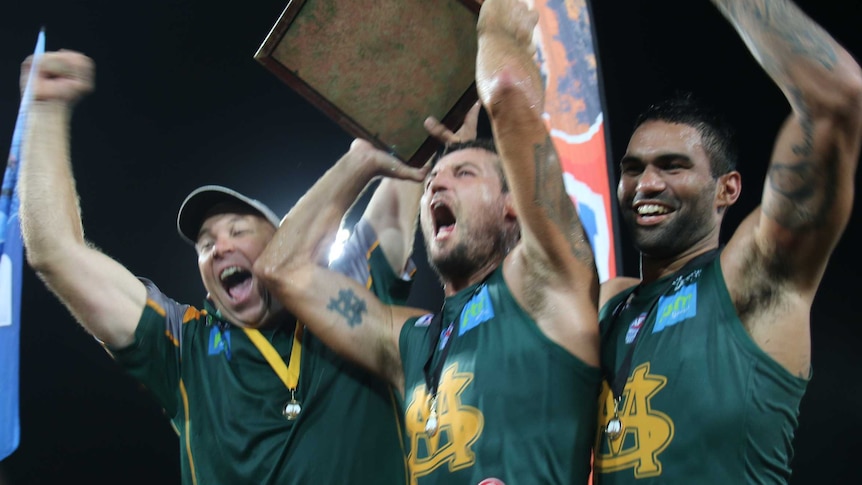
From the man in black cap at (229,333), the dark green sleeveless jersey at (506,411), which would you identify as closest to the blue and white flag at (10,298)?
the man in black cap at (229,333)

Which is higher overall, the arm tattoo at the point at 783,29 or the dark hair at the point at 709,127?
the arm tattoo at the point at 783,29

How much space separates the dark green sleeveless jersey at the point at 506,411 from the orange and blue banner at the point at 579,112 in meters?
1.12

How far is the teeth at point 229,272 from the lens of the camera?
2.72m

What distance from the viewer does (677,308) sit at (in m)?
2.04

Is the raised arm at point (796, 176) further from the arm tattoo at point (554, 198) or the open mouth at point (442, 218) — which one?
the open mouth at point (442, 218)

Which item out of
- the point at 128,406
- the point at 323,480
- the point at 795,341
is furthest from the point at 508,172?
the point at 128,406

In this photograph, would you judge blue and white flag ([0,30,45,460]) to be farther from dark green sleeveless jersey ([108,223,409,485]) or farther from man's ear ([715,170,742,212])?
man's ear ([715,170,742,212])

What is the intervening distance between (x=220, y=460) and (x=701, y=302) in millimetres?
1358

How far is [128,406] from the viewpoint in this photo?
4.79m

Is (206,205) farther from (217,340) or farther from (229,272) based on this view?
(217,340)

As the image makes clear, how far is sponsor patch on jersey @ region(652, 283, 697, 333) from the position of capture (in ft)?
6.59

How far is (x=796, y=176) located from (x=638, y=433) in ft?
2.05

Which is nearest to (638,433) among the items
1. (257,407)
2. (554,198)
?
(554,198)

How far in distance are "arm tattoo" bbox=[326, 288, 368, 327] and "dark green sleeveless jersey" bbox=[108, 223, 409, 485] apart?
0.15 m
